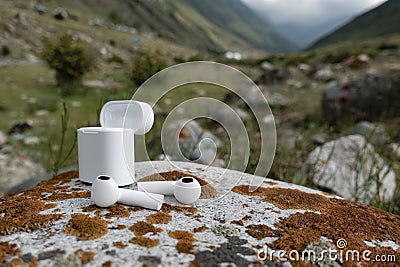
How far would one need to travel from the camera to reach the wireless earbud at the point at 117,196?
1710 millimetres

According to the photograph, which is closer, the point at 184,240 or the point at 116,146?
the point at 184,240

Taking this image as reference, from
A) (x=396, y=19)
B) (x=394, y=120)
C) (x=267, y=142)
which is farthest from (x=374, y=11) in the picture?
(x=267, y=142)

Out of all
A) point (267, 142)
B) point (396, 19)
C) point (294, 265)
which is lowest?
point (294, 265)

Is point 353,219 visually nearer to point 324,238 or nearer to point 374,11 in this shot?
point 324,238

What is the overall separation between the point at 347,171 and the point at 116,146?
282cm

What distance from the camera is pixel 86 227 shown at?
57.9 inches

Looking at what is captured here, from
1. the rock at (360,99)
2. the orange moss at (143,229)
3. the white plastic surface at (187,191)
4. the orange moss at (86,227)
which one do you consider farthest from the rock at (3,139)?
the rock at (360,99)

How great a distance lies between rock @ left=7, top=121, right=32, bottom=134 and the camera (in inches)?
306

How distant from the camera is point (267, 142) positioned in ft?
7.60

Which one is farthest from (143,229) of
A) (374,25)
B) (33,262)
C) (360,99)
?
(374,25)

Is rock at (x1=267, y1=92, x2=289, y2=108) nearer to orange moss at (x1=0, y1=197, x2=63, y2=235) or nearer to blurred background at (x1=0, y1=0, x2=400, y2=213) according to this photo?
blurred background at (x1=0, y1=0, x2=400, y2=213)

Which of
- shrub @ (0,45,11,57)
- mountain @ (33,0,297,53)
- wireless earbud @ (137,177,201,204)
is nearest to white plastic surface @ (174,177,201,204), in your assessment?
wireless earbud @ (137,177,201,204)

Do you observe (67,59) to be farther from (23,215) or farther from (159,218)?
(159,218)

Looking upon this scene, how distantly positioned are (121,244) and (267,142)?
4.57 feet
